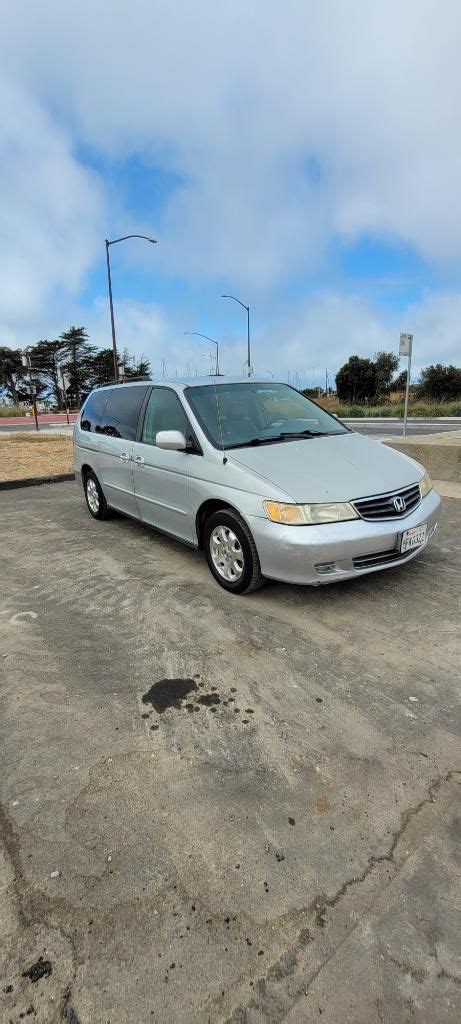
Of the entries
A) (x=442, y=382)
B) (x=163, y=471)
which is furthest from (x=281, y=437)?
(x=442, y=382)

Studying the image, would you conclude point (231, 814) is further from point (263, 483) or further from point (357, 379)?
point (357, 379)

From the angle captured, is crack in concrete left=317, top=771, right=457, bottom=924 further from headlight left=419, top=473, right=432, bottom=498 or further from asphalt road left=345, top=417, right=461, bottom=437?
asphalt road left=345, top=417, right=461, bottom=437

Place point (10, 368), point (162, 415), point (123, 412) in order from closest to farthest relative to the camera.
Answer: point (162, 415) < point (123, 412) < point (10, 368)

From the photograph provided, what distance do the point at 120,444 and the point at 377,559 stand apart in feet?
10.3

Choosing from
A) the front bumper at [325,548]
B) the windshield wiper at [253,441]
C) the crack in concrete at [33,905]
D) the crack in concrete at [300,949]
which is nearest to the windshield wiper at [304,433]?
the windshield wiper at [253,441]

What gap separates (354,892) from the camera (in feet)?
5.52

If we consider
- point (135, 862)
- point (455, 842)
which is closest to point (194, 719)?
point (135, 862)

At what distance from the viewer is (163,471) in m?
4.68

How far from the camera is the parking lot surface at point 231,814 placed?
1.45 metres

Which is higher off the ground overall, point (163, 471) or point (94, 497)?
point (163, 471)

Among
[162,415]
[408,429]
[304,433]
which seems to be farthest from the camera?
[408,429]

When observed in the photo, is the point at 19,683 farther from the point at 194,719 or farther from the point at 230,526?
the point at 230,526

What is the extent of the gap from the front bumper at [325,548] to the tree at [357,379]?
55031 millimetres

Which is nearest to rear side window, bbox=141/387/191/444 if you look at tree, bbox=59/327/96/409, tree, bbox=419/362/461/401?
tree, bbox=419/362/461/401
